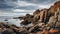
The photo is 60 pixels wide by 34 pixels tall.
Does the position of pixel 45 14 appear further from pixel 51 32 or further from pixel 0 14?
pixel 0 14

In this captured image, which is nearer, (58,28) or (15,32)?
(15,32)

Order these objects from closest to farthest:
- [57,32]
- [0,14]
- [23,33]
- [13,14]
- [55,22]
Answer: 1. [23,33]
2. [57,32]
3. [55,22]
4. [0,14]
5. [13,14]

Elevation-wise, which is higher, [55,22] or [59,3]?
[59,3]

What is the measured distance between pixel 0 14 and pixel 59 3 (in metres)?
26.3

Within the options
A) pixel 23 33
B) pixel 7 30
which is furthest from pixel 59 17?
pixel 7 30

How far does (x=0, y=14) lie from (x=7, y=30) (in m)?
36.6

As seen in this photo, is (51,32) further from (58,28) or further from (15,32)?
(15,32)

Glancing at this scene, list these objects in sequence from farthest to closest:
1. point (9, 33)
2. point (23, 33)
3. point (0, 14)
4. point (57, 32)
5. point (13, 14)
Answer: point (13, 14)
point (0, 14)
point (57, 32)
point (23, 33)
point (9, 33)

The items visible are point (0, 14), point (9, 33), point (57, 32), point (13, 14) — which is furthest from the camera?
point (13, 14)

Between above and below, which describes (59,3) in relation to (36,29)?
above

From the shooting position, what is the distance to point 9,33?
17.1 metres

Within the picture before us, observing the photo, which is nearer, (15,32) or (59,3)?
(15,32)

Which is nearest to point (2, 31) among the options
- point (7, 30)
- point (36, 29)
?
point (7, 30)

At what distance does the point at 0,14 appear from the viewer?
5344cm
